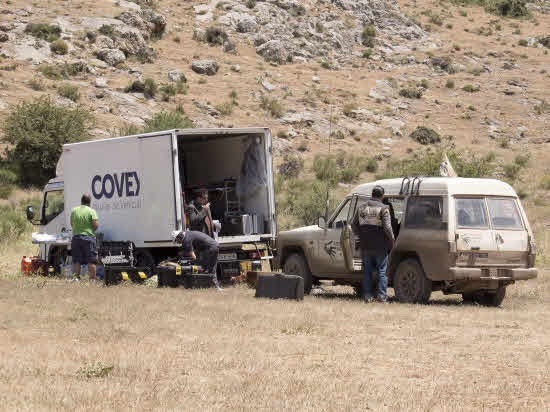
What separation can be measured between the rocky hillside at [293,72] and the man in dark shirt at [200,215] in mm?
24800

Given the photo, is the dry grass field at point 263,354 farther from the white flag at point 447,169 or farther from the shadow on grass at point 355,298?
the white flag at point 447,169

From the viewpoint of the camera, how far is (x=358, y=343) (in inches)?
453

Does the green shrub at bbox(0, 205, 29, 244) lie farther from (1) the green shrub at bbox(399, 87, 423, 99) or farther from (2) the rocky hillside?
(1) the green shrub at bbox(399, 87, 423, 99)

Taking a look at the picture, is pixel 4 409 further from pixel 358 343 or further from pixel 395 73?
pixel 395 73

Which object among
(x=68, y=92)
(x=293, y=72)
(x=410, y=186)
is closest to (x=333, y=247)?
(x=410, y=186)

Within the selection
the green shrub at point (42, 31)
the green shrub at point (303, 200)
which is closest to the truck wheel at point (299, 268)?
the green shrub at point (303, 200)

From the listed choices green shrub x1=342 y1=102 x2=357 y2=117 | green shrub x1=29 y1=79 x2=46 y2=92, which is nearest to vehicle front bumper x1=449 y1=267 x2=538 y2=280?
green shrub x1=29 y1=79 x2=46 y2=92

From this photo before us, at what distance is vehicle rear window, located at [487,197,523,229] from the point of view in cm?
1595

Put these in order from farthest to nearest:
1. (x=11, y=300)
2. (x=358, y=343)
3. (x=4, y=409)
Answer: (x=11, y=300) → (x=358, y=343) → (x=4, y=409)

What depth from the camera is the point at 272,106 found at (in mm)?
55688

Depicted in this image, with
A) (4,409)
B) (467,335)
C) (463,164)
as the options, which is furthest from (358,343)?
(463,164)

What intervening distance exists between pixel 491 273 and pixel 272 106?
40.7 m

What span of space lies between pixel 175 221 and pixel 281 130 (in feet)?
113

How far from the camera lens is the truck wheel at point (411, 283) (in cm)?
1602
